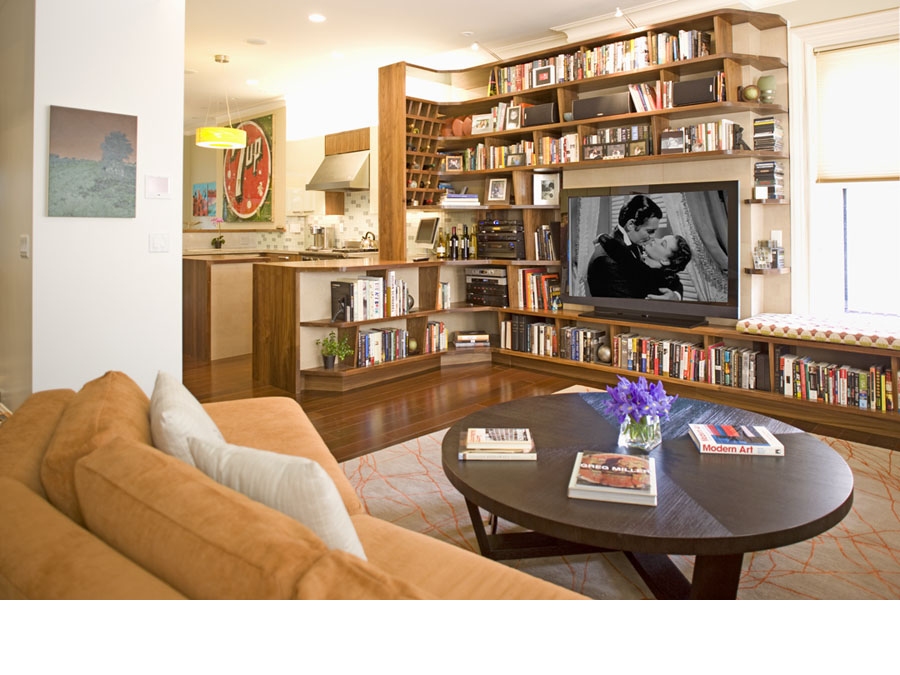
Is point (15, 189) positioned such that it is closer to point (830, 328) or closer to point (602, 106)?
point (602, 106)

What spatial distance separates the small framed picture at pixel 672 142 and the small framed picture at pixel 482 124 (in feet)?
5.80

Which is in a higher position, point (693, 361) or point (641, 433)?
point (693, 361)

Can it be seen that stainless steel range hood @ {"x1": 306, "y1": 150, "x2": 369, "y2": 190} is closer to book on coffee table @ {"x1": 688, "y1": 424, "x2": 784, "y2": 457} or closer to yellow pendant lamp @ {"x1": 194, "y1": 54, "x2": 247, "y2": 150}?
yellow pendant lamp @ {"x1": 194, "y1": 54, "x2": 247, "y2": 150}

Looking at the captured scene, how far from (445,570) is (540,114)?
502cm

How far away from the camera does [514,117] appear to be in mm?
6066

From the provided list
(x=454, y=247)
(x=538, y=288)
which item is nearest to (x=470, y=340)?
(x=538, y=288)

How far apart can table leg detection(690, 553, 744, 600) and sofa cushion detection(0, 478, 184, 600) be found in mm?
1506

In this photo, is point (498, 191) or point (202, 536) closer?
point (202, 536)

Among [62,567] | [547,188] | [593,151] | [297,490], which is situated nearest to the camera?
[62,567]

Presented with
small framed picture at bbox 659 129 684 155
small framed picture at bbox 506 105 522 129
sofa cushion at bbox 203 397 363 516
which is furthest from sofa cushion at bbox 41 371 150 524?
small framed picture at bbox 506 105 522 129

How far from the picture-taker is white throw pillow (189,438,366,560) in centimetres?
118

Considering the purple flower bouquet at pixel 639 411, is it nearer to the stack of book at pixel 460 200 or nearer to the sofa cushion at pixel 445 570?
the sofa cushion at pixel 445 570

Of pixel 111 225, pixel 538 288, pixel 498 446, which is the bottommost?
pixel 498 446

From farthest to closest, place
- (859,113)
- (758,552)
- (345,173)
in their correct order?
(345,173)
(859,113)
(758,552)
